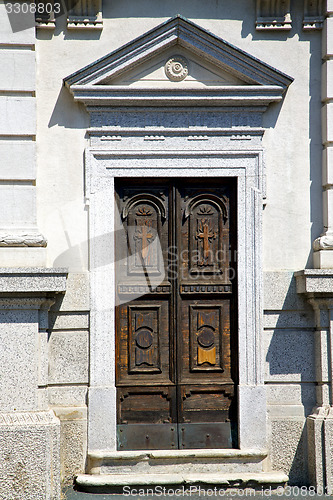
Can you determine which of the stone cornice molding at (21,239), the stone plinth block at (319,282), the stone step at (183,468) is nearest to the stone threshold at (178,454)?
the stone step at (183,468)

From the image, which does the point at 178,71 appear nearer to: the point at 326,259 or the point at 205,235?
the point at 205,235

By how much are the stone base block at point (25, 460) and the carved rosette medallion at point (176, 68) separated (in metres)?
4.24

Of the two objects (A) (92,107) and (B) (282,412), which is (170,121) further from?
(B) (282,412)


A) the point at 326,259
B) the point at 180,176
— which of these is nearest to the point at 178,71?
the point at 180,176

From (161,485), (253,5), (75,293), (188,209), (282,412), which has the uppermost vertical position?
(253,5)

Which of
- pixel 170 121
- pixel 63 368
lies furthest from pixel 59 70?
pixel 63 368

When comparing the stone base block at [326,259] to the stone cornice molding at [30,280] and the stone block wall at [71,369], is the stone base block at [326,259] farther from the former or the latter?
the stone cornice molding at [30,280]

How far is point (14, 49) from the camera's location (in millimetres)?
7543

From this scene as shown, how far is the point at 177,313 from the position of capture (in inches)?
310

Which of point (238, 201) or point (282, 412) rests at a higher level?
point (238, 201)

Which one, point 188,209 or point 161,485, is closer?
point 161,485

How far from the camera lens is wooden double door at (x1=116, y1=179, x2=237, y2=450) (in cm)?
779

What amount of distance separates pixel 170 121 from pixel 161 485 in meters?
4.21

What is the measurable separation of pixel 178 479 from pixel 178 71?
472 centimetres
